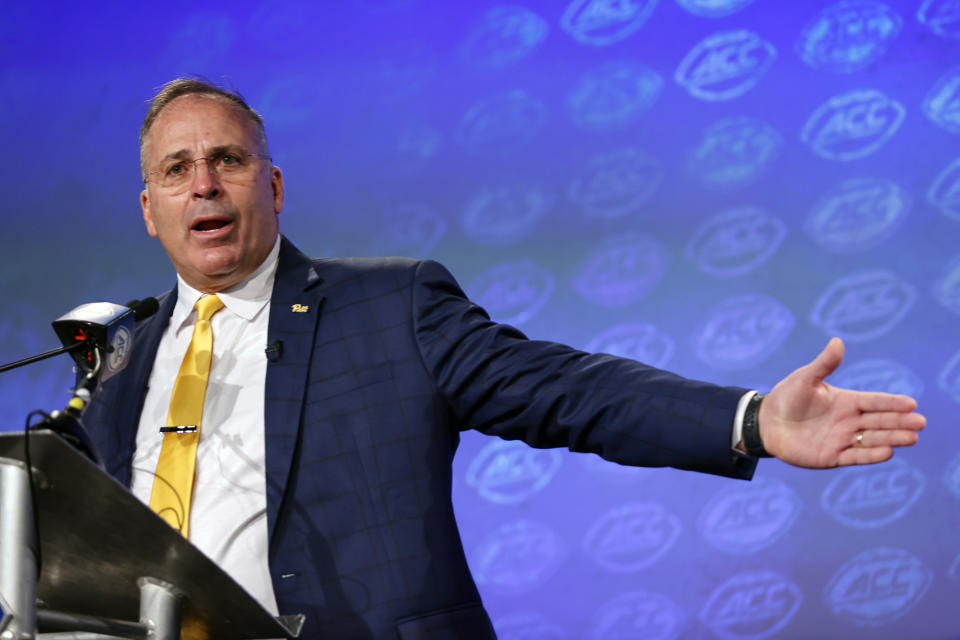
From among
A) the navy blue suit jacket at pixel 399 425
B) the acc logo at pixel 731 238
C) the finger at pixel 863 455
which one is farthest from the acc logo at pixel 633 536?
the finger at pixel 863 455

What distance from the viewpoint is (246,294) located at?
6.77 feet

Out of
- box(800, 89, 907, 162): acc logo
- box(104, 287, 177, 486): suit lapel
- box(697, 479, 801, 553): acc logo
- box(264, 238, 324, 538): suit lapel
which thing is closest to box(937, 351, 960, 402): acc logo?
box(697, 479, 801, 553): acc logo

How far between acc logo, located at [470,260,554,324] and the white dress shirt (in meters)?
1.31

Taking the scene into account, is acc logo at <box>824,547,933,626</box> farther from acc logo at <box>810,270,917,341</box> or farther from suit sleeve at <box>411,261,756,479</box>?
suit sleeve at <box>411,261,756,479</box>

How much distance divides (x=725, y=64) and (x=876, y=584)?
1764mm

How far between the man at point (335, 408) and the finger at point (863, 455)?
143 mm

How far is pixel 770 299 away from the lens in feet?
10.8

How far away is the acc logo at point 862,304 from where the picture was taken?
3.28 meters

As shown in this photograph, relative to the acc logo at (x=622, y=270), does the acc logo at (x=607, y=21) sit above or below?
above

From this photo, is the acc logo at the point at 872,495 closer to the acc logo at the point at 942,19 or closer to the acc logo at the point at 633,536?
the acc logo at the point at 633,536

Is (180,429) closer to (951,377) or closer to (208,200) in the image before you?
(208,200)

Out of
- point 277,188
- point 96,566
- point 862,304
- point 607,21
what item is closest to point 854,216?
point 862,304

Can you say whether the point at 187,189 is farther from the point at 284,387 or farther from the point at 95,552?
the point at 95,552

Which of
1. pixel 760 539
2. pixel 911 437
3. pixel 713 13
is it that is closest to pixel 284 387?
pixel 911 437
